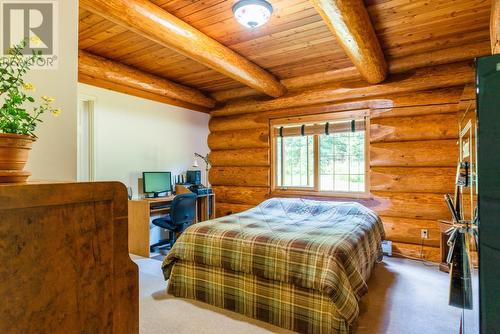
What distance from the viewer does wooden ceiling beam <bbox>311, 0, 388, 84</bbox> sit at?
206 centimetres

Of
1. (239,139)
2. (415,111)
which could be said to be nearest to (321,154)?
(415,111)

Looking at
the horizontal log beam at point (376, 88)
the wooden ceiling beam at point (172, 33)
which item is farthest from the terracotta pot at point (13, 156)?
the horizontal log beam at point (376, 88)

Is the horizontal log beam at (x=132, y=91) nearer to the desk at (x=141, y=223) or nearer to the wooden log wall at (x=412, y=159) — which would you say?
the desk at (x=141, y=223)

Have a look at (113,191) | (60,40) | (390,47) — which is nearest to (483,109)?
(113,191)

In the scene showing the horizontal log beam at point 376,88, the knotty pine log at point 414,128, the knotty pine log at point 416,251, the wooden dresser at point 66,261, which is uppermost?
the horizontal log beam at point 376,88

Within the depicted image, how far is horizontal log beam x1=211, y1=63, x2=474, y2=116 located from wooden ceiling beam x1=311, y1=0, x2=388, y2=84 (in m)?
0.49

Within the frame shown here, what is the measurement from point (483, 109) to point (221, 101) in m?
4.81

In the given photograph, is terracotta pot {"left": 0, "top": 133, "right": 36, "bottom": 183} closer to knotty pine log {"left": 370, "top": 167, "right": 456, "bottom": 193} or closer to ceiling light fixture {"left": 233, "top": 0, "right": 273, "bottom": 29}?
ceiling light fixture {"left": 233, "top": 0, "right": 273, "bottom": 29}

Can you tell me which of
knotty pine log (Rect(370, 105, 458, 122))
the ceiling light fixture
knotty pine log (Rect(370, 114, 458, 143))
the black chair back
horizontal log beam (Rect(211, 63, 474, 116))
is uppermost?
the ceiling light fixture

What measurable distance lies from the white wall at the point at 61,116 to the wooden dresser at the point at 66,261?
0.51m

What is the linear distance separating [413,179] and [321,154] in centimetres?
131

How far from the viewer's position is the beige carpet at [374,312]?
2.09 metres

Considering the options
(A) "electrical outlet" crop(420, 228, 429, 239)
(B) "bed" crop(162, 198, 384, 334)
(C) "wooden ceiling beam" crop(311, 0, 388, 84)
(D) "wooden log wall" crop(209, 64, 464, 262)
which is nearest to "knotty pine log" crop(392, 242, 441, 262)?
(D) "wooden log wall" crop(209, 64, 464, 262)

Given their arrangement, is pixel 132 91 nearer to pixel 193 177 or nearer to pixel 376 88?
pixel 193 177
